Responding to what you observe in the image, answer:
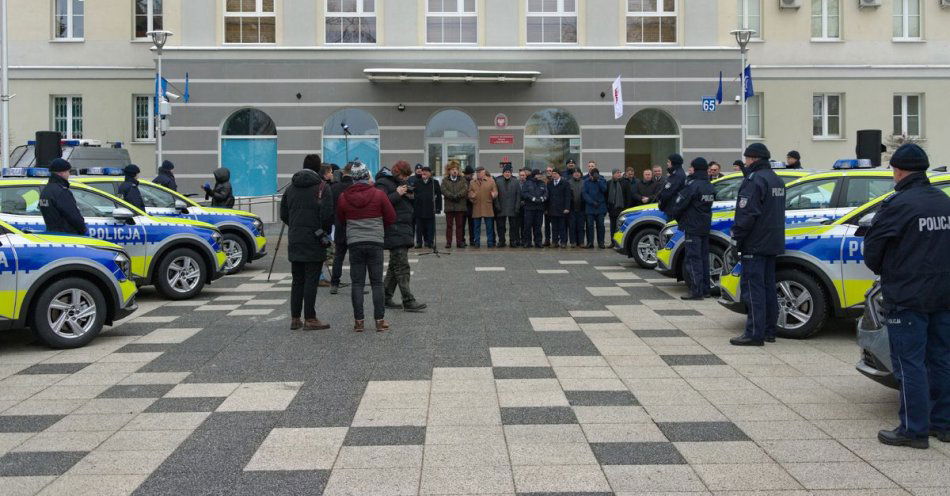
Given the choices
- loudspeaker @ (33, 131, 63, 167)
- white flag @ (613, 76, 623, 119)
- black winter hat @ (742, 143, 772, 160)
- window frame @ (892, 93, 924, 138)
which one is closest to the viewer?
black winter hat @ (742, 143, 772, 160)

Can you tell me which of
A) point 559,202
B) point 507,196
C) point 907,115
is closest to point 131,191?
point 507,196

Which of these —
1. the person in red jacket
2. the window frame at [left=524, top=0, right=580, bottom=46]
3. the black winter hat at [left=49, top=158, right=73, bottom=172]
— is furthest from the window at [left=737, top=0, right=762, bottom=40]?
the black winter hat at [left=49, top=158, right=73, bottom=172]

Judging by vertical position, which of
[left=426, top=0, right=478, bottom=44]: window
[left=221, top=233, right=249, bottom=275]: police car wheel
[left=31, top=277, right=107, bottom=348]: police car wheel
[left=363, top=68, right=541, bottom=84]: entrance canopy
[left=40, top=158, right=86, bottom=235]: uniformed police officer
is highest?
[left=426, top=0, right=478, bottom=44]: window

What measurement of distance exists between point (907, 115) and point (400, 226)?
79.6 ft

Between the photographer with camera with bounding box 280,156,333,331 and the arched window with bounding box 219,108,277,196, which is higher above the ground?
the arched window with bounding box 219,108,277,196

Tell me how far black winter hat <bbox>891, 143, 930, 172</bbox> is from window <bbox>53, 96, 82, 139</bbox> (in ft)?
94.1

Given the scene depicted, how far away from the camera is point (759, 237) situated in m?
9.57

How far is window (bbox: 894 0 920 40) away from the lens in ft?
102

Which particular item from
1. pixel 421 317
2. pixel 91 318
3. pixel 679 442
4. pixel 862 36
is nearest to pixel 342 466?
pixel 679 442

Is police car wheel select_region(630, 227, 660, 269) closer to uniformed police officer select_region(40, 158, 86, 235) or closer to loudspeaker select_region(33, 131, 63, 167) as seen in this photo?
uniformed police officer select_region(40, 158, 86, 235)

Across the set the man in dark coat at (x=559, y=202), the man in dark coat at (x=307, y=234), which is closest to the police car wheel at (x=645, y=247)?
the man in dark coat at (x=559, y=202)

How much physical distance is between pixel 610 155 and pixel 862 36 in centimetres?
939

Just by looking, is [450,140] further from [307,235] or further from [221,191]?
[307,235]

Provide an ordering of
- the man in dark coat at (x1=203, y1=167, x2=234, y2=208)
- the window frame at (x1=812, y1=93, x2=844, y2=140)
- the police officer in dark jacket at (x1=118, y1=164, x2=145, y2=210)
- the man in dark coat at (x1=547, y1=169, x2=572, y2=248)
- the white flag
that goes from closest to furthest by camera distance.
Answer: the police officer in dark jacket at (x1=118, y1=164, x2=145, y2=210)
the man in dark coat at (x1=203, y1=167, x2=234, y2=208)
the man in dark coat at (x1=547, y1=169, x2=572, y2=248)
the white flag
the window frame at (x1=812, y1=93, x2=844, y2=140)
